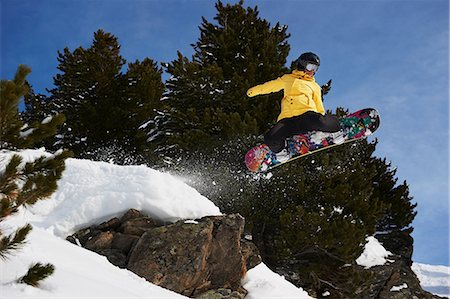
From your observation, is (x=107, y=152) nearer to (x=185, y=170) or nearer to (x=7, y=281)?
(x=185, y=170)

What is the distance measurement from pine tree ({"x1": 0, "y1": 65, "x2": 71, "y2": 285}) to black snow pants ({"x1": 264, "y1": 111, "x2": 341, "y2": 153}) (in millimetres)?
4740

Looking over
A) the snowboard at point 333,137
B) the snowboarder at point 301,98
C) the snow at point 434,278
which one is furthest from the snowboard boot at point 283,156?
the snow at point 434,278

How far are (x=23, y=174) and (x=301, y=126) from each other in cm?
506

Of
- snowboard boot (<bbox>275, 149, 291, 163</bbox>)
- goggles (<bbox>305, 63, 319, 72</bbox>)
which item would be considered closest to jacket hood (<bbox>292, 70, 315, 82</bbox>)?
goggles (<bbox>305, 63, 319, 72</bbox>)

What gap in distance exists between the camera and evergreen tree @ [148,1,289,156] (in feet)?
49.1

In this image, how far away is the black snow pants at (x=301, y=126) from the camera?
26.2 feet

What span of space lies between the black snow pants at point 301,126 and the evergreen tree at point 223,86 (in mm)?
5836

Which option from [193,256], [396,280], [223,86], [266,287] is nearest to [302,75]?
[193,256]

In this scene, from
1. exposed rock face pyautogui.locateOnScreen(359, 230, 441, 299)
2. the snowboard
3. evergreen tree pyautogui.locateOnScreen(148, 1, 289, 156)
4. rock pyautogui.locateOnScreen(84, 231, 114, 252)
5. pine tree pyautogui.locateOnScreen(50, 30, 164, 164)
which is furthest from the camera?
pine tree pyautogui.locateOnScreen(50, 30, 164, 164)

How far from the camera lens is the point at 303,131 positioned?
8125mm

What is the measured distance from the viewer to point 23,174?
3992mm

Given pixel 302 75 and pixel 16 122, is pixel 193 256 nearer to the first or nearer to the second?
pixel 302 75

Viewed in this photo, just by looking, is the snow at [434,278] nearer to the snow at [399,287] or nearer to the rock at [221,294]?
the snow at [399,287]

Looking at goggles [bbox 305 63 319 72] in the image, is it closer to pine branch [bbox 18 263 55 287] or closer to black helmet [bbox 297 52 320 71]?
black helmet [bbox 297 52 320 71]
